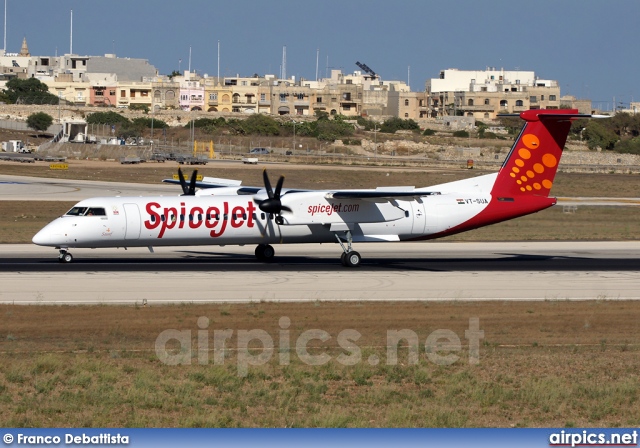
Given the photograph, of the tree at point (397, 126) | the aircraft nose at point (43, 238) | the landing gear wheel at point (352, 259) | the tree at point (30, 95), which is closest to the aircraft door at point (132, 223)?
the aircraft nose at point (43, 238)

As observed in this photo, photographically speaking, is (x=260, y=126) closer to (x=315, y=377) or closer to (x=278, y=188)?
(x=278, y=188)

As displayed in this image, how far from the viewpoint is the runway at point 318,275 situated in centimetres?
2806

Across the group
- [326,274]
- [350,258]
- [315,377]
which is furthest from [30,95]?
[315,377]

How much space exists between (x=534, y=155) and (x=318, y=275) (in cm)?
1070

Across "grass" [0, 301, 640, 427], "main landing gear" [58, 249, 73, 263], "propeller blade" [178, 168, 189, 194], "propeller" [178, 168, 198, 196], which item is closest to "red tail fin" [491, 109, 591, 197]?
"propeller" [178, 168, 198, 196]

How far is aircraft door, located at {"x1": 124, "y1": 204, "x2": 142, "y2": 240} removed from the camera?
33.2 metres

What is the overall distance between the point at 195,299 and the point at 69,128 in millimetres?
112431

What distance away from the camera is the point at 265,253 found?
3684 centimetres

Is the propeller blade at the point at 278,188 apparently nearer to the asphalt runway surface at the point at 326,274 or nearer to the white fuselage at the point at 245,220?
the white fuselage at the point at 245,220

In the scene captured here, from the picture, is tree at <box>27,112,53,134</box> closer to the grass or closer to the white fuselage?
the white fuselage

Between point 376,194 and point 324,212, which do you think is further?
point 324,212

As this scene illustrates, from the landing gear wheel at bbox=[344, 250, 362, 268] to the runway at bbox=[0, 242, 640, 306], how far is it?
425mm

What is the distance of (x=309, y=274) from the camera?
3297 centimetres

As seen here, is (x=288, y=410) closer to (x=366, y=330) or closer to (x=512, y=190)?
(x=366, y=330)
